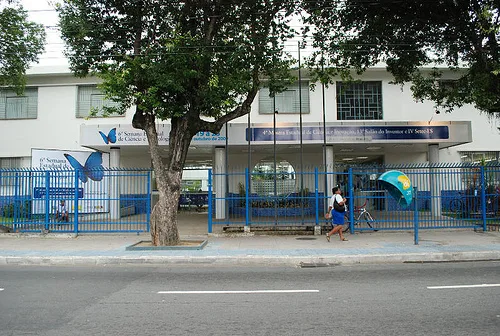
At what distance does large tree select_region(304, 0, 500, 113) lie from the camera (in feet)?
39.6

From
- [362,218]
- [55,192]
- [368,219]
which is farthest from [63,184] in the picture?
[368,219]

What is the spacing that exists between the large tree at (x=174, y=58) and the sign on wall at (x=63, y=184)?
3333 mm

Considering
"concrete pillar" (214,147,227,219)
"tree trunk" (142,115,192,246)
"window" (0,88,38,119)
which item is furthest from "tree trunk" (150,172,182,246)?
"window" (0,88,38,119)

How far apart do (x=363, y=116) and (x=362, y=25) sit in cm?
752

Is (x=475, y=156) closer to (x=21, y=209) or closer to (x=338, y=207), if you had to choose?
(x=338, y=207)

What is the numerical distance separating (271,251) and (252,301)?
4.31 metres

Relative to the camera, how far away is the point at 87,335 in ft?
14.7

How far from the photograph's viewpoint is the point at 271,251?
10.2 m

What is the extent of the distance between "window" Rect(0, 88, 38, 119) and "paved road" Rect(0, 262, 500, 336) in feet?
49.8

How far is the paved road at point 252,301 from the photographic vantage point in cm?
470

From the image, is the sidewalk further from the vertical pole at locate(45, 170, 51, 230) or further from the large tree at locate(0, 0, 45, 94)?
the large tree at locate(0, 0, 45, 94)

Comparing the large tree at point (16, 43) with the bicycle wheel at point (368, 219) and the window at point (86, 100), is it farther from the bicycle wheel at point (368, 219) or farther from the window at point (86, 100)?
the bicycle wheel at point (368, 219)

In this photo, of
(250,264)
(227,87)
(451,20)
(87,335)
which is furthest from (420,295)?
(451,20)

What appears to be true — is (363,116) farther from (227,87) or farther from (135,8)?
(135,8)
